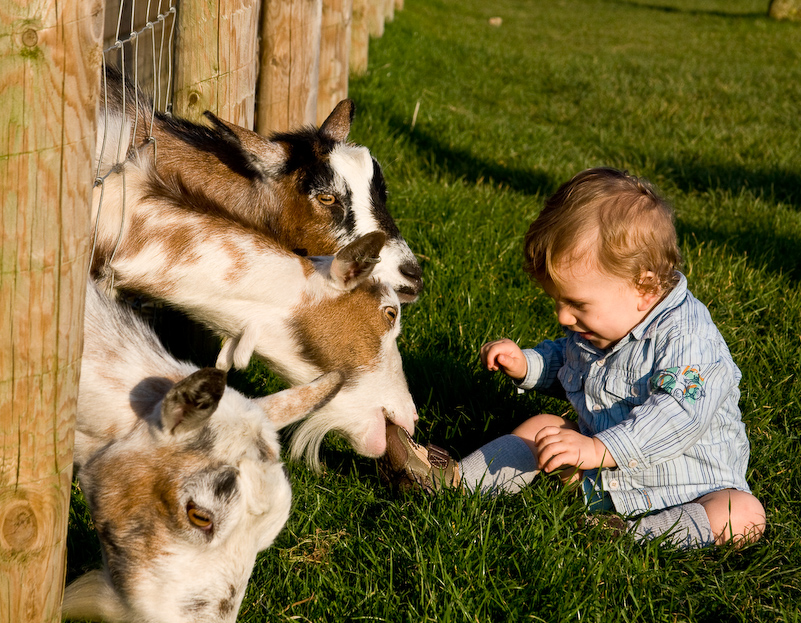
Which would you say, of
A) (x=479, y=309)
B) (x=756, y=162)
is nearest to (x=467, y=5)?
(x=756, y=162)

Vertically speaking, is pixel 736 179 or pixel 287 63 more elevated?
pixel 287 63

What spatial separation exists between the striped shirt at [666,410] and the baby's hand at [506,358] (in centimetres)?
27

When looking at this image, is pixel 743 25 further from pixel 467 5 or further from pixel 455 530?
pixel 455 530

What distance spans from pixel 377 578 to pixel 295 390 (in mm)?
672

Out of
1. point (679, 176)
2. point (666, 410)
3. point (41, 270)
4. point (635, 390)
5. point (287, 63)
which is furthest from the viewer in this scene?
point (679, 176)

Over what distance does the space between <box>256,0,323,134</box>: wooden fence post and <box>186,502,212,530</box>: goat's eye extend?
294 cm

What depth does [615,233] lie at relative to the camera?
283cm

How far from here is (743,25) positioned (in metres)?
21.8

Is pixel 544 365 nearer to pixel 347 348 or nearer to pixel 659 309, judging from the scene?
pixel 659 309

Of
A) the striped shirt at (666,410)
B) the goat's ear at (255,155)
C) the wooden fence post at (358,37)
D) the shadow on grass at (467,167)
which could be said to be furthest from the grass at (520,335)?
the goat's ear at (255,155)

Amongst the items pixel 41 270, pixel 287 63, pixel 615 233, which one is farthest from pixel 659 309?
pixel 287 63

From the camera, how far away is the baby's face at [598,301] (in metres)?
2.91

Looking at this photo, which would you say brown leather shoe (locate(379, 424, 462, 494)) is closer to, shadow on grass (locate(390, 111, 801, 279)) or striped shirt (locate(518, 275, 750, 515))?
striped shirt (locate(518, 275, 750, 515))

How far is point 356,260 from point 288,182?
0.90 meters
